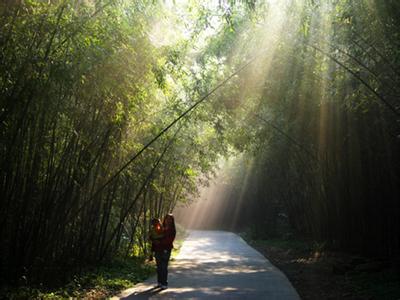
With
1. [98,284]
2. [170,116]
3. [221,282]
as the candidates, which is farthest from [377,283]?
[170,116]

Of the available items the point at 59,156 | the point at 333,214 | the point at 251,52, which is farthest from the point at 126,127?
the point at 333,214

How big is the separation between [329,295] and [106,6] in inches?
189

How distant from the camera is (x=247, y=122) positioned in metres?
13.0

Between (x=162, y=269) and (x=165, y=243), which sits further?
(x=165, y=243)

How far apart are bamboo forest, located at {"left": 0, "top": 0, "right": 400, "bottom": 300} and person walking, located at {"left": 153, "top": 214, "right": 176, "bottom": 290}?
72 cm

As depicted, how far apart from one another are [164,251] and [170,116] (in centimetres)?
383

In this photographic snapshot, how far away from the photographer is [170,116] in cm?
1109

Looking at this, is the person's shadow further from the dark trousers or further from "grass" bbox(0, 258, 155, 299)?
"grass" bbox(0, 258, 155, 299)

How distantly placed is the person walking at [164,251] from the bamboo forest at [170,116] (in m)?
0.72

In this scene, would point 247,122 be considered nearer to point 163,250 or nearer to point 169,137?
point 169,137

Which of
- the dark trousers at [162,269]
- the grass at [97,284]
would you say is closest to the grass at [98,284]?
the grass at [97,284]

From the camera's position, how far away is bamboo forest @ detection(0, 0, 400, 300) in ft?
17.9

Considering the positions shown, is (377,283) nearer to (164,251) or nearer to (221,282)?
(221,282)

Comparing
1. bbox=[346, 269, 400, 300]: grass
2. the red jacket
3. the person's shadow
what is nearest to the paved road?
the person's shadow
